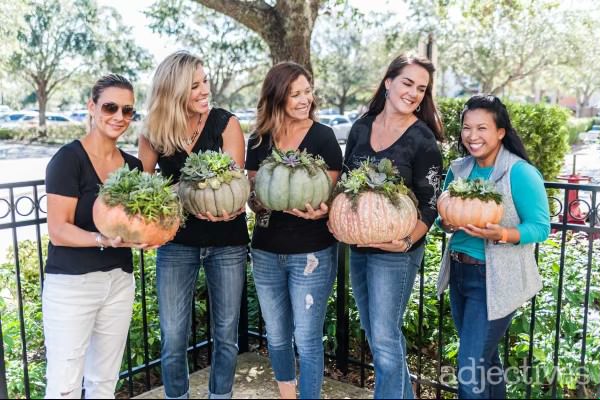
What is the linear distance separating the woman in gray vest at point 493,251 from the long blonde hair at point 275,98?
3.23 ft

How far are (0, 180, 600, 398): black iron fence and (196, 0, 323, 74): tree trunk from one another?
2680 mm

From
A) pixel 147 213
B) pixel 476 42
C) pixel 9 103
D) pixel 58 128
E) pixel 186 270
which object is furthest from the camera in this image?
pixel 9 103

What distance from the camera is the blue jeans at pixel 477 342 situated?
2889 mm

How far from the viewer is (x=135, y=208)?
2.67 metres

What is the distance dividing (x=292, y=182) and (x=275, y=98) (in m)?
0.61

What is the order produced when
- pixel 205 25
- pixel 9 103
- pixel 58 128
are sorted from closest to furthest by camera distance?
pixel 205 25 < pixel 58 128 < pixel 9 103

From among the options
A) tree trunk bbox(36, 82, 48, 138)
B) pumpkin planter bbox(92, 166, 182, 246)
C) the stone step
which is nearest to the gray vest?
the stone step

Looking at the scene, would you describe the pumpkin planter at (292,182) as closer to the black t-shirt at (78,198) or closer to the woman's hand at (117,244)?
the woman's hand at (117,244)

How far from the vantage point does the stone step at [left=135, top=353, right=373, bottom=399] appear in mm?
3895

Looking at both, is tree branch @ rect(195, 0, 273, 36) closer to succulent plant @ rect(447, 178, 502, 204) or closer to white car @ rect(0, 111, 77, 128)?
succulent plant @ rect(447, 178, 502, 204)

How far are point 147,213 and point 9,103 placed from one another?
4888 centimetres

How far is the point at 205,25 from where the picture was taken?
1026 inches

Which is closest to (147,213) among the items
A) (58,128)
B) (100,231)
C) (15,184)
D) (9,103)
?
(100,231)

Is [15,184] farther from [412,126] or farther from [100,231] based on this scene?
[412,126]
